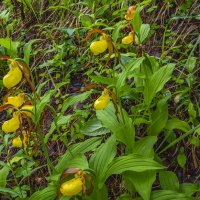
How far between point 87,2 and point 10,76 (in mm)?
1718

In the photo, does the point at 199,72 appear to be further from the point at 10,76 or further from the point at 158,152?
the point at 10,76

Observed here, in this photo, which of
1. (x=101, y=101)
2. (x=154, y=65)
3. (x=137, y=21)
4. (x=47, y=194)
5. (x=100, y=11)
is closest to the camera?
(x=47, y=194)

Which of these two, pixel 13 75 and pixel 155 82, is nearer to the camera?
pixel 13 75

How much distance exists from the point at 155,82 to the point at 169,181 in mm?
589

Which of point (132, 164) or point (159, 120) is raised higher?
point (132, 164)

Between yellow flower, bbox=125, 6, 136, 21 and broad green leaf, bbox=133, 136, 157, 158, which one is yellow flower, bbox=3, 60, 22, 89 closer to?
broad green leaf, bbox=133, 136, 157, 158

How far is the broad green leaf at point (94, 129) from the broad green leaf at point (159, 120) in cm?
28

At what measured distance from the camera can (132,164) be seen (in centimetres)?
164

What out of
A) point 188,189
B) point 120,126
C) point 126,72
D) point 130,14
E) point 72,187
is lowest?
point 188,189

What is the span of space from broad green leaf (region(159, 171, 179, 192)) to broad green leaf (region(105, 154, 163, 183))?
0.98 feet

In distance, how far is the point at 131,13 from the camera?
7.68ft

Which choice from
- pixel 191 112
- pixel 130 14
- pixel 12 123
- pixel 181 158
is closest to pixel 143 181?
pixel 181 158

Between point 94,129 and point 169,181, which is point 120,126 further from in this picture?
point 169,181

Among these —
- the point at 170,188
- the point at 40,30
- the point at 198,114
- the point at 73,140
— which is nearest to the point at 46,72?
the point at 40,30
